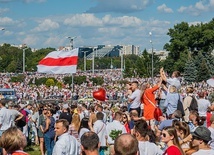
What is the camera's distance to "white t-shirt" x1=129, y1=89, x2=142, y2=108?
14.0m

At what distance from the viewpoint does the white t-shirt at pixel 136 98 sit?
13992 millimetres

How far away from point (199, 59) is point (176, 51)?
14666mm

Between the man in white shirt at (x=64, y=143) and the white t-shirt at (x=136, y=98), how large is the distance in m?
5.07

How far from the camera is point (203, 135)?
23.8 feet

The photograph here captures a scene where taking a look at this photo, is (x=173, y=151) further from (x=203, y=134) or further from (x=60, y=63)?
(x=60, y=63)

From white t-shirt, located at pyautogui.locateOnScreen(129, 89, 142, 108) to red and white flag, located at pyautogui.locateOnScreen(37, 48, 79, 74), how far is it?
23.7ft

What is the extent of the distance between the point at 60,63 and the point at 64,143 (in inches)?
510

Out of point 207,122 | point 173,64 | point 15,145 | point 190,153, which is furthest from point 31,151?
point 173,64

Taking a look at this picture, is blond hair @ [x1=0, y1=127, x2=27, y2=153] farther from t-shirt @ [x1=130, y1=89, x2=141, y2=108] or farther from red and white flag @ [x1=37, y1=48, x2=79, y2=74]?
red and white flag @ [x1=37, y1=48, x2=79, y2=74]

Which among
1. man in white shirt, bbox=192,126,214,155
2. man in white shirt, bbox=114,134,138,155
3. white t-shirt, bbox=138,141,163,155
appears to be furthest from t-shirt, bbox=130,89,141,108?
man in white shirt, bbox=114,134,138,155

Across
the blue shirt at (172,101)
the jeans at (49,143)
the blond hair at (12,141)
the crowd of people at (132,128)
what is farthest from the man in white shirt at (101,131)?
the blond hair at (12,141)

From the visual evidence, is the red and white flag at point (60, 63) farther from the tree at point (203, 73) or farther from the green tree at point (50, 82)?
the green tree at point (50, 82)

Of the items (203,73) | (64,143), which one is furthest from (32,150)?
(203,73)

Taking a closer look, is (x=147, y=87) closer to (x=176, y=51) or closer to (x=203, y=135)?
(x=203, y=135)
